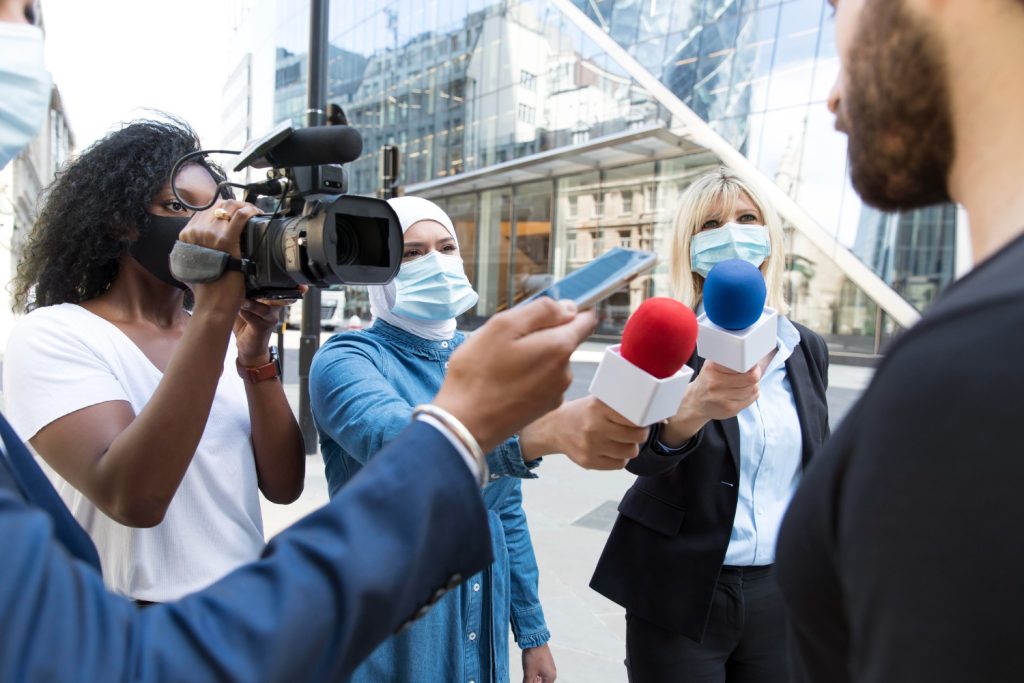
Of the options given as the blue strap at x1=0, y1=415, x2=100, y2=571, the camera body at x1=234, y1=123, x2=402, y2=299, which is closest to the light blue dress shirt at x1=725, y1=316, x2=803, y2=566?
the camera body at x1=234, y1=123, x2=402, y2=299

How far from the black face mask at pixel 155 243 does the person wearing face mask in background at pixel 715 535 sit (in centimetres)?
133

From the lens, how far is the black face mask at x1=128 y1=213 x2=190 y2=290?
5.93 feet

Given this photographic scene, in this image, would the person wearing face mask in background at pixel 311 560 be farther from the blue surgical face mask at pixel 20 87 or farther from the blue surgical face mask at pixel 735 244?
the blue surgical face mask at pixel 735 244

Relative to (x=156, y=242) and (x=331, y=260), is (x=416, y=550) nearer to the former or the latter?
(x=331, y=260)

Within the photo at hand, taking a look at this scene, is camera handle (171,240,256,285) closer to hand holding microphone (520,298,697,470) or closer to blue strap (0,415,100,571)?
blue strap (0,415,100,571)

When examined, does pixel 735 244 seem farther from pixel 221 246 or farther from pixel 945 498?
pixel 945 498

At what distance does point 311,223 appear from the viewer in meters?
1.37

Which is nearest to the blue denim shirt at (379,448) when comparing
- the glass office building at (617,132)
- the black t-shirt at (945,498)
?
the black t-shirt at (945,498)

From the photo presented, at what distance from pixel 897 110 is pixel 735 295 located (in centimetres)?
74

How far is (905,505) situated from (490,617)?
142cm

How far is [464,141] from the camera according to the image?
82.2 feet

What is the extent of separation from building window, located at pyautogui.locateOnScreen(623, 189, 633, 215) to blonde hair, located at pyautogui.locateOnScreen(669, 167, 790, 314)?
18850 millimetres

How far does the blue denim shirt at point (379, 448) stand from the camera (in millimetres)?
1680

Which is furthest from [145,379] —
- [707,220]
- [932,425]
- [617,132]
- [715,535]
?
[617,132]
